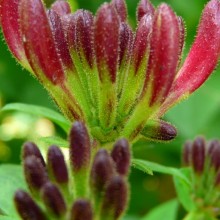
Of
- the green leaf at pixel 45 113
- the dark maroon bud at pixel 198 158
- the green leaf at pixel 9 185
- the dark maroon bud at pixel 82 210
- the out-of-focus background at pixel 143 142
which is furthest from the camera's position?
the out-of-focus background at pixel 143 142

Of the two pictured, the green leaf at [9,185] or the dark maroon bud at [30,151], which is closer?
the dark maroon bud at [30,151]

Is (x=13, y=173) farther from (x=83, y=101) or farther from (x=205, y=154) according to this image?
(x=205, y=154)

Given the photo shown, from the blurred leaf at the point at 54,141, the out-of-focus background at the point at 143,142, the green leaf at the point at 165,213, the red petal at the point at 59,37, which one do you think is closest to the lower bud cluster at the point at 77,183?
the blurred leaf at the point at 54,141

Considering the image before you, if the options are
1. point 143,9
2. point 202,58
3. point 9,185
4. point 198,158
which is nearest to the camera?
point 202,58

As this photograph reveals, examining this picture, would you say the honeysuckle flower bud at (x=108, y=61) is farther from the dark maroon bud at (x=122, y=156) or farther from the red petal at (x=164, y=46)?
the dark maroon bud at (x=122, y=156)

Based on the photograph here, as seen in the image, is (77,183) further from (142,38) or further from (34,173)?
(142,38)

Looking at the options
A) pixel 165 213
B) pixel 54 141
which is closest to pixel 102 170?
pixel 54 141
